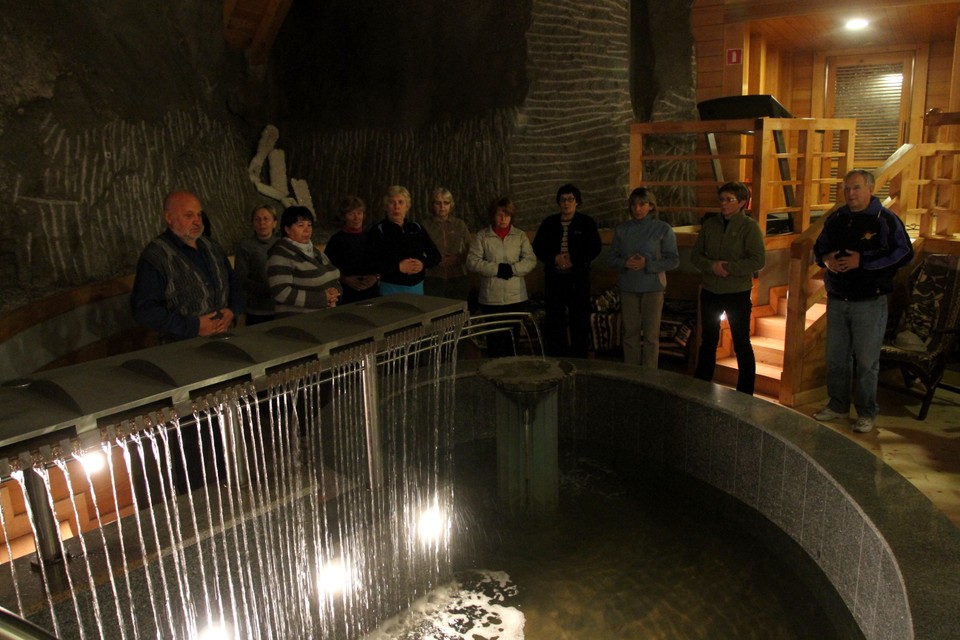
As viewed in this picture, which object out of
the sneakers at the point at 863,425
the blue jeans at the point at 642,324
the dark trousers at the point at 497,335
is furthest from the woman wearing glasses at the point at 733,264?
the dark trousers at the point at 497,335

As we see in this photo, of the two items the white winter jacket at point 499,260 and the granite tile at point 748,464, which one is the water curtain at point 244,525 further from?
the white winter jacket at point 499,260

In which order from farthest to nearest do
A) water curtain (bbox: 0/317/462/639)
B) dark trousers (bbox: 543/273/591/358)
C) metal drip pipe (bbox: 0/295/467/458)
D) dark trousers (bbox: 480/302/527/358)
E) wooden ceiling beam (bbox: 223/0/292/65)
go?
wooden ceiling beam (bbox: 223/0/292/65) < dark trousers (bbox: 543/273/591/358) < dark trousers (bbox: 480/302/527/358) < water curtain (bbox: 0/317/462/639) < metal drip pipe (bbox: 0/295/467/458)

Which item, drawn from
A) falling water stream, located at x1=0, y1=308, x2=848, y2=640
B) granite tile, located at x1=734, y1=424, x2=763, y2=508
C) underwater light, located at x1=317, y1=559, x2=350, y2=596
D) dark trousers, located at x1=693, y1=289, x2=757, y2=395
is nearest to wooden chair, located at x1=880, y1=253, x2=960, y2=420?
dark trousers, located at x1=693, y1=289, x2=757, y2=395

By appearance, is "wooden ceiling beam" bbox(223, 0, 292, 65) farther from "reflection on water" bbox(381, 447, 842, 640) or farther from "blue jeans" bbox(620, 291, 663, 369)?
"reflection on water" bbox(381, 447, 842, 640)

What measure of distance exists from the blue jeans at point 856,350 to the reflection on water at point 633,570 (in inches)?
56.4

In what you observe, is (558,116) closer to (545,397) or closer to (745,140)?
(745,140)

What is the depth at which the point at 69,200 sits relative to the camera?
15.2ft

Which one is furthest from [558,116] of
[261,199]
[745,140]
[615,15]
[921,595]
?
[921,595]

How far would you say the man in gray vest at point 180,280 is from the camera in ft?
9.99

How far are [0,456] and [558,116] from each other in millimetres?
6031

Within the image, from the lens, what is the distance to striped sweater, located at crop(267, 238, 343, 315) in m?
3.57

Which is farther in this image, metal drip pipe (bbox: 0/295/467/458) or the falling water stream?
the falling water stream

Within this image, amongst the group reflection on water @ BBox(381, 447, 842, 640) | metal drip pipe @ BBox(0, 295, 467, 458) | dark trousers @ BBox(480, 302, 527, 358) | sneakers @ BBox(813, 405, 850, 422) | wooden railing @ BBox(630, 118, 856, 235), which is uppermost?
wooden railing @ BBox(630, 118, 856, 235)

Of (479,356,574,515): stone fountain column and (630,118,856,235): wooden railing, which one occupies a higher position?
(630,118,856,235): wooden railing
